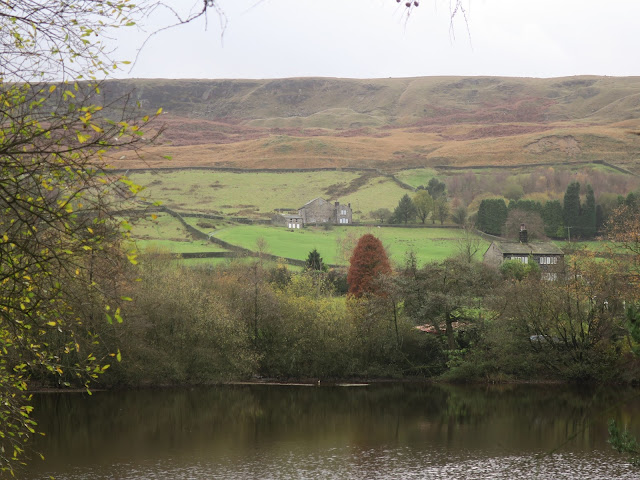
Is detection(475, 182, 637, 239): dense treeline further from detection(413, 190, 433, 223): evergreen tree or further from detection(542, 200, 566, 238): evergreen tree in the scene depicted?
detection(413, 190, 433, 223): evergreen tree

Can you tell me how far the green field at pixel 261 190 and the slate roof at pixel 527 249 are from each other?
33.7 metres

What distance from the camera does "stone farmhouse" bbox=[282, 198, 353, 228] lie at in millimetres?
91875

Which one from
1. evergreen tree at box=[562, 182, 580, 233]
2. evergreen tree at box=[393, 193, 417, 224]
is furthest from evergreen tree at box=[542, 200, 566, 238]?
evergreen tree at box=[393, 193, 417, 224]

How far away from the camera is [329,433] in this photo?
27047mm

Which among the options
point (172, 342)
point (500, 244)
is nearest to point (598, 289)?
point (172, 342)

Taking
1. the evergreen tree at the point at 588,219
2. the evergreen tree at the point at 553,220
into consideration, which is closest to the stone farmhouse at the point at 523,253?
the evergreen tree at the point at 553,220

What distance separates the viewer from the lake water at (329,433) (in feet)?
71.6

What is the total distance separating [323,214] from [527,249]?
35.9 m

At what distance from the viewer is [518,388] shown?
35500 mm

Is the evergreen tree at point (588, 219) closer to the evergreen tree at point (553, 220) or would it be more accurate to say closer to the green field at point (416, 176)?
the evergreen tree at point (553, 220)

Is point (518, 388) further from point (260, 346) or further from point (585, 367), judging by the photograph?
point (260, 346)

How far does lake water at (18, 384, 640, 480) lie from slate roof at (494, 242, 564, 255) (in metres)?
26.5

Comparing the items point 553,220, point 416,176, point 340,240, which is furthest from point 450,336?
point 416,176

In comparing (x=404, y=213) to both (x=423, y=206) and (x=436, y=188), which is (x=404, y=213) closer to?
(x=423, y=206)
